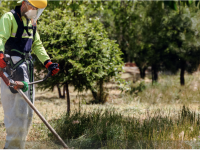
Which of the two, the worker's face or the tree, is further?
the tree

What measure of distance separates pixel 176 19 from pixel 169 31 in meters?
0.58

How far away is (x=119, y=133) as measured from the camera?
379cm

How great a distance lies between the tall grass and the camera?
3.48m

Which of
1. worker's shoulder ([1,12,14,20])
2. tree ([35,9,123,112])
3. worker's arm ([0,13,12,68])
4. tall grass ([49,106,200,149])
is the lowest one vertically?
tall grass ([49,106,200,149])

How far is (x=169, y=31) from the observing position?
31.9ft

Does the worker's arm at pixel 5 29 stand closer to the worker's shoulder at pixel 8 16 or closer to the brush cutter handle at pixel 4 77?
the worker's shoulder at pixel 8 16

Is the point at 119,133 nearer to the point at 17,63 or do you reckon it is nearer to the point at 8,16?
the point at 17,63

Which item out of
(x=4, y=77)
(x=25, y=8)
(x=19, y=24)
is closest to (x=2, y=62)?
(x=4, y=77)

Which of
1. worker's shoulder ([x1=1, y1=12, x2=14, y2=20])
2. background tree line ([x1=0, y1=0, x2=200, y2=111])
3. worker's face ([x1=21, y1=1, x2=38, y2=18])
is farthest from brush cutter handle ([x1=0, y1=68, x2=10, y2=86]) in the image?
background tree line ([x1=0, y1=0, x2=200, y2=111])

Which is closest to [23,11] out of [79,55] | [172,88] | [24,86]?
[24,86]

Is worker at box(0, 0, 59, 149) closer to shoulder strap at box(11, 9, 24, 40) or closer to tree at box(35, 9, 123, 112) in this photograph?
shoulder strap at box(11, 9, 24, 40)

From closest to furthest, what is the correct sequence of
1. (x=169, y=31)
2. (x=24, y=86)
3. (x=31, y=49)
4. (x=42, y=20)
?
(x=24, y=86) → (x=31, y=49) → (x=42, y=20) → (x=169, y=31)

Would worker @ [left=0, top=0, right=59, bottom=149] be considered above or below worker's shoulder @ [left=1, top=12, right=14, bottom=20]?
below

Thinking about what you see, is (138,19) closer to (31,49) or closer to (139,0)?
(139,0)
